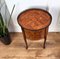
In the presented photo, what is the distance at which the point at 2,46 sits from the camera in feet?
5.95

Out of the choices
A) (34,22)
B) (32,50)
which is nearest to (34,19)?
(34,22)

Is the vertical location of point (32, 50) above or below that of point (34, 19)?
below

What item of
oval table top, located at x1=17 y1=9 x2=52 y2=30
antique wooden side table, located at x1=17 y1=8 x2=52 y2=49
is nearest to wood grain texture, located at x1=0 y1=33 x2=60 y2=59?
antique wooden side table, located at x1=17 y1=8 x2=52 y2=49

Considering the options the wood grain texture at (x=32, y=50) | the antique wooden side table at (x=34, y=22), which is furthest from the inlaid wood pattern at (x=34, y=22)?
the wood grain texture at (x=32, y=50)

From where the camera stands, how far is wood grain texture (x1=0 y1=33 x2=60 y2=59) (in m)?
1.68

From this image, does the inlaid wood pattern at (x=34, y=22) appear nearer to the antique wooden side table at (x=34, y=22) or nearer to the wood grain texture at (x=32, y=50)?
the antique wooden side table at (x=34, y=22)

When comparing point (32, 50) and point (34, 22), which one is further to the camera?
point (32, 50)

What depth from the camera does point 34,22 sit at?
1429 mm

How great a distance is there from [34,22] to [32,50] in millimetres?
472

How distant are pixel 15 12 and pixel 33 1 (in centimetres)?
29

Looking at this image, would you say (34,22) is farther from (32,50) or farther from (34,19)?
(32,50)

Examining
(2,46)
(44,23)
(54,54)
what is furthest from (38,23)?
(2,46)

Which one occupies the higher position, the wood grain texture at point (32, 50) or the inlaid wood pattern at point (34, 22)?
the inlaid wood pattern at point (34, 22)

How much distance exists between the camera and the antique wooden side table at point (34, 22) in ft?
4.51
